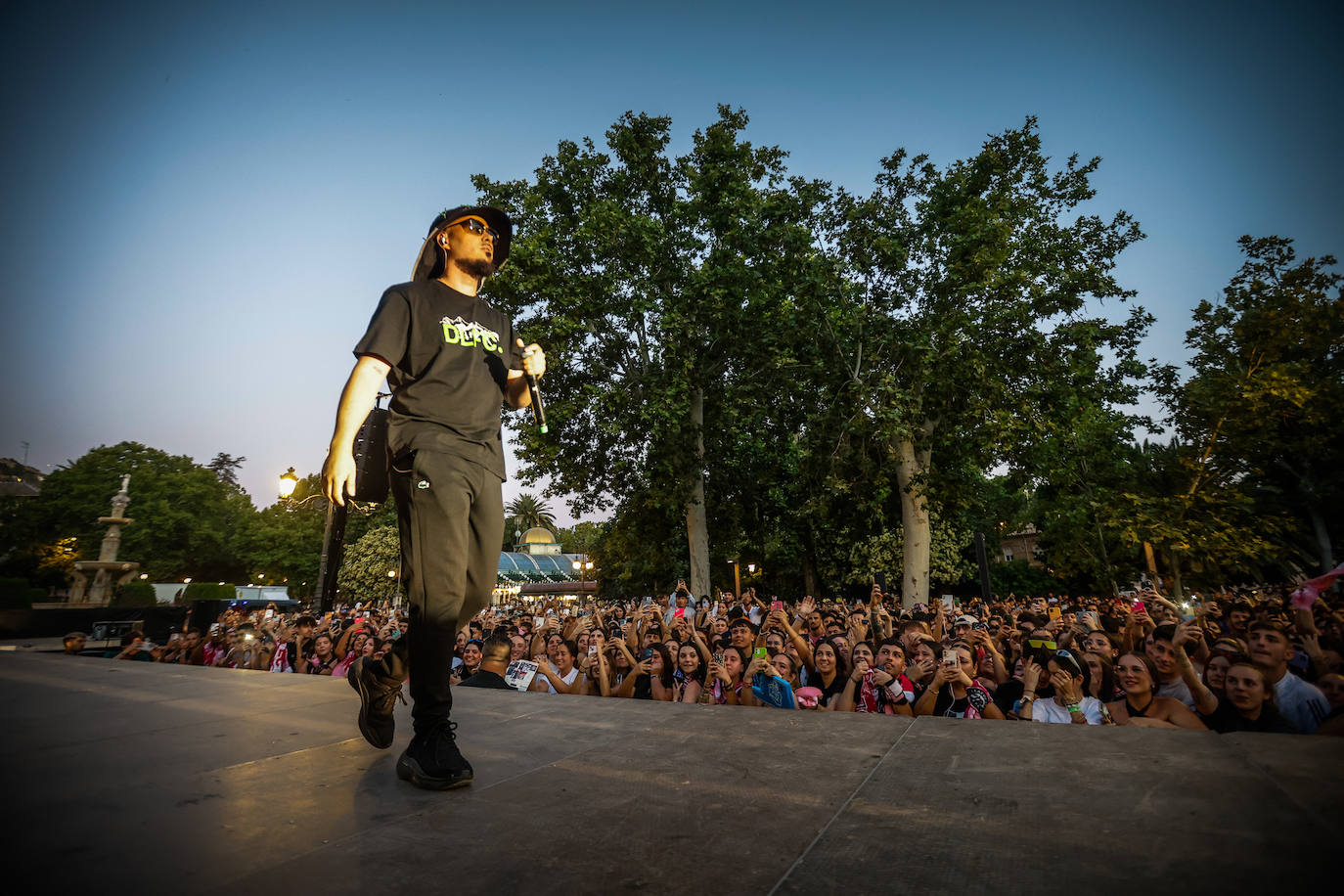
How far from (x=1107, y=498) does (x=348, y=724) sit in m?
17.2

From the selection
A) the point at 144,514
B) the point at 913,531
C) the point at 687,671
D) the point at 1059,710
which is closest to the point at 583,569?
the point at 144,514

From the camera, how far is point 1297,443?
18.6 meters

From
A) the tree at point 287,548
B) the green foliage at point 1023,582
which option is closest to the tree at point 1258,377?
the green foliage at point 1023,582

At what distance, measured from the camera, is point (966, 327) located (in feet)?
44.6

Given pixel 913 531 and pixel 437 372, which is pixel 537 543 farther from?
pixel 437 372

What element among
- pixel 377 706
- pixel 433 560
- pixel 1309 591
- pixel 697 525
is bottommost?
pixel 377 706

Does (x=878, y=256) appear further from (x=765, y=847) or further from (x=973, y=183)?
(x=765, y=847)

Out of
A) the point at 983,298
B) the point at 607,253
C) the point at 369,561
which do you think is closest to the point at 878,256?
the point at 983,298

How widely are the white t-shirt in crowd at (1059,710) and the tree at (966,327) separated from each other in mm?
8704

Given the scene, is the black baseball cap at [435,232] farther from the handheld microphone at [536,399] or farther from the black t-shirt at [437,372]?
the handheld microphone at [536,399]

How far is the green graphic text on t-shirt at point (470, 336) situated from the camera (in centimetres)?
241

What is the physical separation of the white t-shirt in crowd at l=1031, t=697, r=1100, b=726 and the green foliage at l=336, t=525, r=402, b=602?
40.4 metres

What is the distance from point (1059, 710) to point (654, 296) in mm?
15465

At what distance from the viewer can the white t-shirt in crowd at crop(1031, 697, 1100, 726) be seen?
4.77 m
